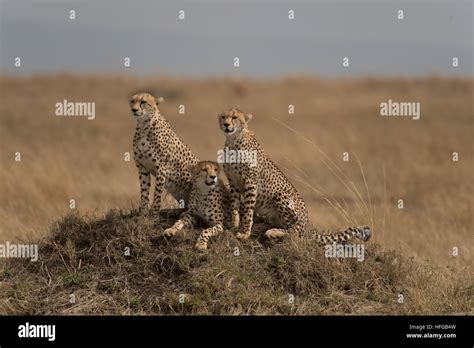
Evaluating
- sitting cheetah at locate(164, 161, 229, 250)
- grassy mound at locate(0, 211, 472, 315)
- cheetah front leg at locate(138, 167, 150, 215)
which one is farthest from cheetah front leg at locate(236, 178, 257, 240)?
cheetah front leg at locate(138, 167, 150, 215)

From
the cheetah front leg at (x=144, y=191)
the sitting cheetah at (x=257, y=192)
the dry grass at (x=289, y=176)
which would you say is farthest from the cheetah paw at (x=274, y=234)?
the cheetah front leg at (x=144, y=191)

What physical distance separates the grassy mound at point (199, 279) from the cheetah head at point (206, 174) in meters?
0.46

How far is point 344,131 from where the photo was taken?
20.3 meters

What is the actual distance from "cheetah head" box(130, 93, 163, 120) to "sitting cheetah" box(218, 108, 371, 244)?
2.10 ft

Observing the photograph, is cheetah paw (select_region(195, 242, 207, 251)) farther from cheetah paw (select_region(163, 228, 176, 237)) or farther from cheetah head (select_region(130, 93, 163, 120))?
cheetah head (select_region(130, 93, 163, 120))

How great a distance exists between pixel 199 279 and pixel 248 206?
0.81m

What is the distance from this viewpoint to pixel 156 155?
7.96 metres

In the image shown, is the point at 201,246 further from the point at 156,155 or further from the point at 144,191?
the point at 156,155

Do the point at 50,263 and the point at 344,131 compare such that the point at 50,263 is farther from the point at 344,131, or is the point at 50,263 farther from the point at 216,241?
the point at 344,131

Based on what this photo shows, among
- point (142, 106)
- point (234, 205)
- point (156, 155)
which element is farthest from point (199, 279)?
point (142, 106)

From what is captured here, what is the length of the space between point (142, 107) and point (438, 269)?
3339 mm

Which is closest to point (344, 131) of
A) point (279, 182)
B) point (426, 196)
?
point (426, 196)

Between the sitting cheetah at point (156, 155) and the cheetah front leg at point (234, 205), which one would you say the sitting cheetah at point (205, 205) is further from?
the sitting cheetah at point (156, 155)

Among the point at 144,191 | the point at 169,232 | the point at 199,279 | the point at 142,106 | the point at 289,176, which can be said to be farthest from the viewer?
the point at 289,176
